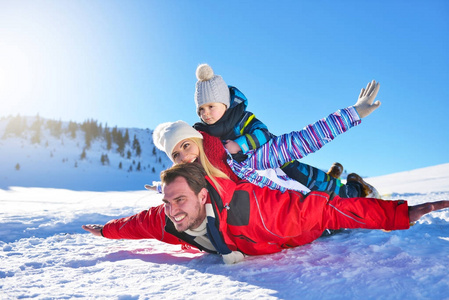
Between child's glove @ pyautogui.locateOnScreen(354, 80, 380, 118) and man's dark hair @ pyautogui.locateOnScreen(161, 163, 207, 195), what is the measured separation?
1.42 meters

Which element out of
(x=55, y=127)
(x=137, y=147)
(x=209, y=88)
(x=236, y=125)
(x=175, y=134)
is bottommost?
(x=175, y=134)

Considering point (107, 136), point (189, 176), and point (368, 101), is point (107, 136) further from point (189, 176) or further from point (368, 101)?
point (368, 101)

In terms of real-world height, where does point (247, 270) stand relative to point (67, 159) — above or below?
below

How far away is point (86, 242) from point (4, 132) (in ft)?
72.1

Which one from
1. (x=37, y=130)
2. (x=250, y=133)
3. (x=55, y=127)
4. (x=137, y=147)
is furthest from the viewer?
(x=137, y=147)

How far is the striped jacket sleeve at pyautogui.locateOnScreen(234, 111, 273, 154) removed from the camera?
246 cm

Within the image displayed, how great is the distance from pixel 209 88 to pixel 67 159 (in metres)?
17.6

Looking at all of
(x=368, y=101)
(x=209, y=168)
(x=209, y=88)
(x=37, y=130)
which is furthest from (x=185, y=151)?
(x=37, y=130)

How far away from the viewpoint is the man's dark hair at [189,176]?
6.21 feet

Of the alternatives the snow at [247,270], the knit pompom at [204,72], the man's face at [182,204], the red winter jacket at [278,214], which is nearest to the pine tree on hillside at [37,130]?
the snow at [247,270]

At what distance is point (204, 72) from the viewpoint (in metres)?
2.98

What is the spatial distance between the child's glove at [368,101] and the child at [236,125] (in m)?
0.79

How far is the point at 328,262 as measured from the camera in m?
1.73

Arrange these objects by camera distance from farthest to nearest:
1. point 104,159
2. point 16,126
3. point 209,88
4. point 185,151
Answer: point 16,126, point 104,159, point 209,88, point 185,151
